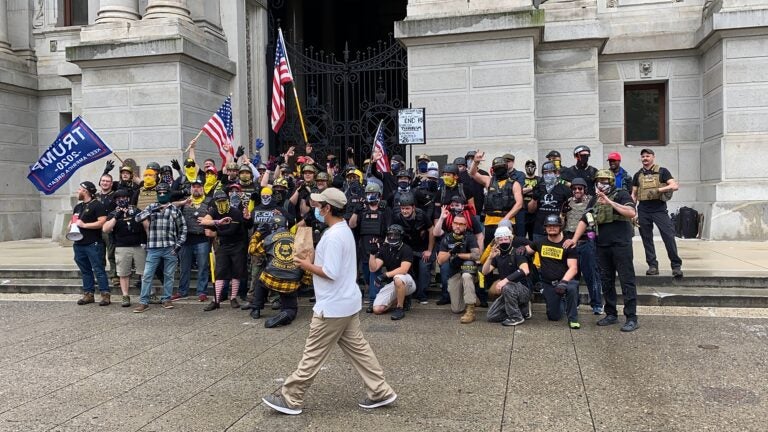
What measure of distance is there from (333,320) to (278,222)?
399cm

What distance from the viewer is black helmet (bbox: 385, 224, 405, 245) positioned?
8344 millimetres

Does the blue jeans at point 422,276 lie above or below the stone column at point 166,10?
below

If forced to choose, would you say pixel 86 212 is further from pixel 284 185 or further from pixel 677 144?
pixel 677 144

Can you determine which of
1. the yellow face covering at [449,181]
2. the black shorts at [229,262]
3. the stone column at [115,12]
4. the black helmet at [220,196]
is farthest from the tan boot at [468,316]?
the stone column at [115,12]

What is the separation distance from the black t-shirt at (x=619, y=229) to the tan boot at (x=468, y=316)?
5.88 ft

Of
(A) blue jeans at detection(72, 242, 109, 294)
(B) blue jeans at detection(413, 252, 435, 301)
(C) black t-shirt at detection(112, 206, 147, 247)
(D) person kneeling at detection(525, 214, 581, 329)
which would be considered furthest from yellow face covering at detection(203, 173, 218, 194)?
(D) person kneeling at detection(525, 214, 581, 329)

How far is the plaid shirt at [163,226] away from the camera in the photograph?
29.1 ft

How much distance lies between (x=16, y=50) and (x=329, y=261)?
64.3 ft

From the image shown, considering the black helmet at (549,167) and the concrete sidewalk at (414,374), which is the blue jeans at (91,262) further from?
the black helmet at (549,167)

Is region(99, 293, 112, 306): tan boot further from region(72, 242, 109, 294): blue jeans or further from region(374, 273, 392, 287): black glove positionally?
region(374, 273, 392, 287): black glove

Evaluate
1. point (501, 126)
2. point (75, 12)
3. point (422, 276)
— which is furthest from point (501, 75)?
point (75, 12)

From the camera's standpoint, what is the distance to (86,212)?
30.0 ft

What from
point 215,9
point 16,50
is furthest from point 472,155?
point 16,50

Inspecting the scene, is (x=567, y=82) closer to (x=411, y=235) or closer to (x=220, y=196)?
(x=411, y=235)
